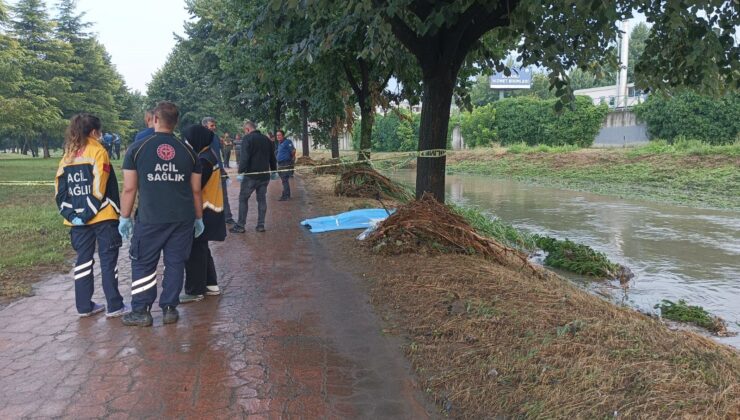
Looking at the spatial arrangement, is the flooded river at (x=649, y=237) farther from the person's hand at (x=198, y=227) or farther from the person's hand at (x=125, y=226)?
the person's hand at (x=125, y=226)

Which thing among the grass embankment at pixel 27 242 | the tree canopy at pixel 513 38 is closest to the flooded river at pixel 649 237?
the tree canopy at pixel 513 38

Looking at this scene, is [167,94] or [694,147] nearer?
[694,147]

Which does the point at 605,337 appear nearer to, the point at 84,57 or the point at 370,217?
the point at 370,217

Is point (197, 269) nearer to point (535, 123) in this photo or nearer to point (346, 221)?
point (346, 221)

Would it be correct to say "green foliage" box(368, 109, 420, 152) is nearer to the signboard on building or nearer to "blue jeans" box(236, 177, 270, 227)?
the signboard on building

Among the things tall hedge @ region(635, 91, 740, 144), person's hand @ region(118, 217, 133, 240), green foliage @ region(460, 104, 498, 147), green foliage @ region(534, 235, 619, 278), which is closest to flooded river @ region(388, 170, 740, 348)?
green foliage @ region(534, 235, 619, 278)

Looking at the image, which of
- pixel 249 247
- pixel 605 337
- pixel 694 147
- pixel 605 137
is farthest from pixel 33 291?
pixel 605 137

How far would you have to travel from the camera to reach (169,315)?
4848 mm

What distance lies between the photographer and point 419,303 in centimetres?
511

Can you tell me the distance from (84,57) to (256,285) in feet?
143

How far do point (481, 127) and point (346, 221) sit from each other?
34.1m

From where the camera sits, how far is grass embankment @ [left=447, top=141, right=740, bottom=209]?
62.9 feet

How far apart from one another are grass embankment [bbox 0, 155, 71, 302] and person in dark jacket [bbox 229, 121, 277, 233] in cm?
273

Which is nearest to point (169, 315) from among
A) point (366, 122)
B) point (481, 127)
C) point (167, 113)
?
point (167, 113)
